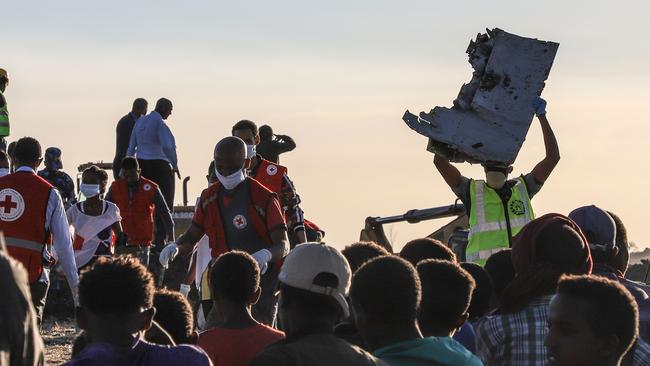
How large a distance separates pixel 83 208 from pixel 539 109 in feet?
18.0

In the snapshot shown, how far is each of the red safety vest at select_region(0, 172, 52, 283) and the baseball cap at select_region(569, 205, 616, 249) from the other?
13.6 ft

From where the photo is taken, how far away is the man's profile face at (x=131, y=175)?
1680 centimetres

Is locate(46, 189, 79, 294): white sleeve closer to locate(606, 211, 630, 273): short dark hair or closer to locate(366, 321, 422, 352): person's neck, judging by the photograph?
locate(606, 211, 630, 273): short dark hair

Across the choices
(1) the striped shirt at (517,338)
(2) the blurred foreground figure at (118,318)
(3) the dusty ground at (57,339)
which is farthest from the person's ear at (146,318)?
(3) the dusty ground at (57,339)

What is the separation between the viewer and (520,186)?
39.0 ft

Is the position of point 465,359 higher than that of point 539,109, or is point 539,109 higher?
point 539,109

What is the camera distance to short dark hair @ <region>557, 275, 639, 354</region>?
5.85 metres

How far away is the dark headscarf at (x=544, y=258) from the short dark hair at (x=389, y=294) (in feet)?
3.87

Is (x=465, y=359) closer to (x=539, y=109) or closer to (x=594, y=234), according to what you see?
(x=594, y=234)

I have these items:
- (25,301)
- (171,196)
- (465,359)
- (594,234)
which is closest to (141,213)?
(171,196)

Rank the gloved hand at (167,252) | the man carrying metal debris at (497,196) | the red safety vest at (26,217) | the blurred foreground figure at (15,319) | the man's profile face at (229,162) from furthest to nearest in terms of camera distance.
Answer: the man carrying metal debris at (497,196)
the red safety vest at (26,217)
the gloved hand at (167,252)
the man's profile face at (229,162)
the blurred foreground figure at (15,319)

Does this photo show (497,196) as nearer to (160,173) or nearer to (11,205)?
(11,205)

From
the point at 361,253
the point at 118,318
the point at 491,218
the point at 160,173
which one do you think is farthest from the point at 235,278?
the point at 160,173

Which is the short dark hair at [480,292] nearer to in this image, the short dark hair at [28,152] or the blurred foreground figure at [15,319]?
the blurred foreground figure at [15,319]
